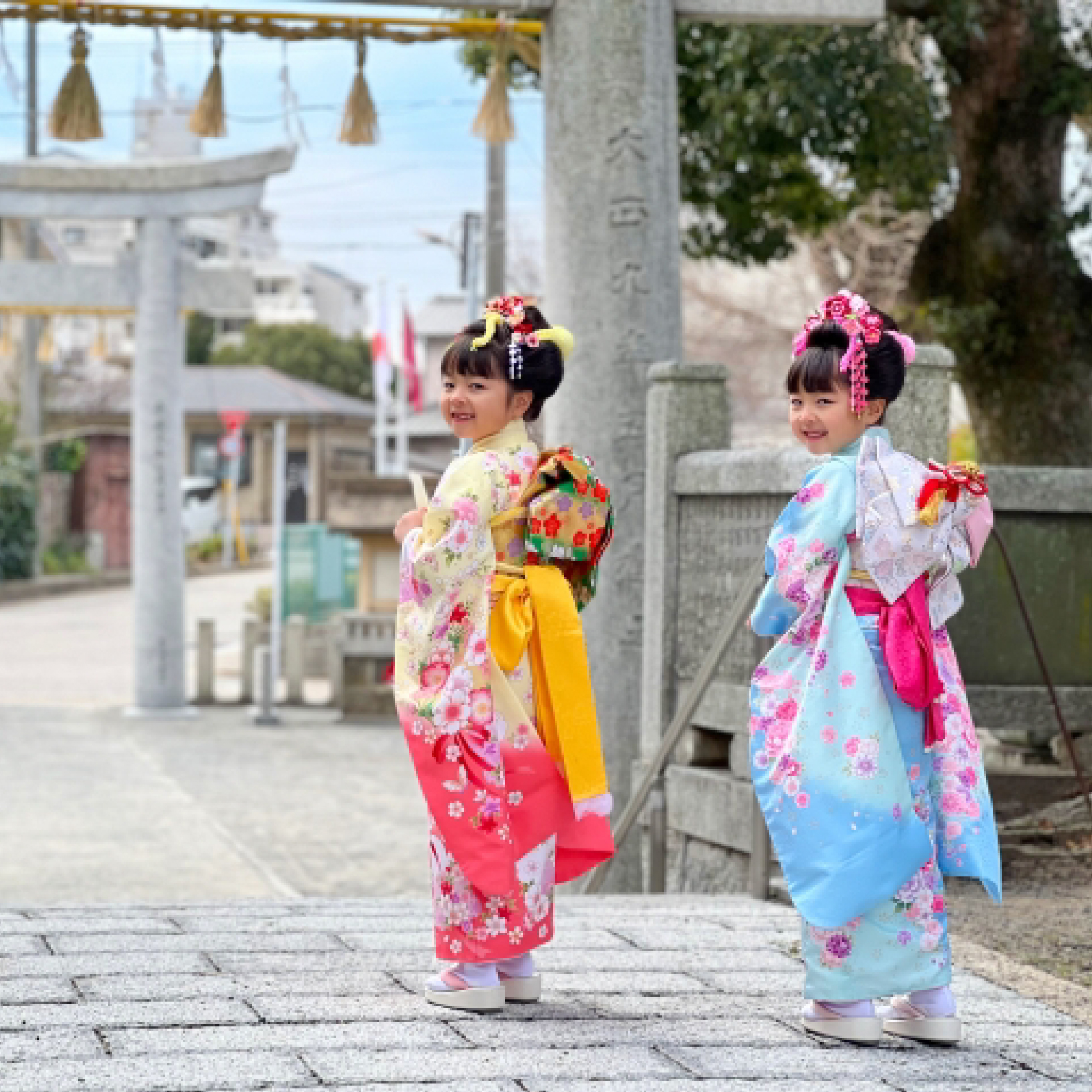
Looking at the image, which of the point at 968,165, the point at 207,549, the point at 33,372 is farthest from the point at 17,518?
the point at 968,165

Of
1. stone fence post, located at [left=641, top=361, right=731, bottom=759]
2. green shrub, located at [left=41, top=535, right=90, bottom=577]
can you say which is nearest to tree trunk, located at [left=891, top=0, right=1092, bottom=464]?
stone fence post, located at [left=641, top=361, right=731, bottom=759]

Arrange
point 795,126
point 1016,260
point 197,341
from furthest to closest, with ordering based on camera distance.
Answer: point 197,341 < point 1016,260 < point 795,126

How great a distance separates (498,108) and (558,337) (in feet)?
13.3

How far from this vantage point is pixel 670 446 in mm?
7008

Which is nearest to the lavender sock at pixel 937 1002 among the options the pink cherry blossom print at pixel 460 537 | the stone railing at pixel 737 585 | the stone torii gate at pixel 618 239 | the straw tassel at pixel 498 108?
the pink cherry blossom print at pixel 460 537

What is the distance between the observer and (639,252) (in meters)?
7.45

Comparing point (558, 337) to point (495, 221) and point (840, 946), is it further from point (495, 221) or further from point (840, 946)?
point (495, 221)

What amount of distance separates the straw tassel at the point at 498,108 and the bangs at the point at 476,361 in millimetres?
4003

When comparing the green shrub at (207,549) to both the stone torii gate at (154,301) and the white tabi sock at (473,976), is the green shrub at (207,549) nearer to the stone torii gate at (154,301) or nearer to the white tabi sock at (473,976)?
the stone torii gate at (154,301)

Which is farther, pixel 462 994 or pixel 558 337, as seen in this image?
pixel 558 337

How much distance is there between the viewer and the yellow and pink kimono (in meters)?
3.96

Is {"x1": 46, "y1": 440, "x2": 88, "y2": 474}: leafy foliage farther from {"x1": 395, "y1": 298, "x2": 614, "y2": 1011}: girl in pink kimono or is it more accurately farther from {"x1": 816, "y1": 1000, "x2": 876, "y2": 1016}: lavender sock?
{"x1": 816, "y1": 1000, "x2": 876, "y2": 1016}: lavender sock

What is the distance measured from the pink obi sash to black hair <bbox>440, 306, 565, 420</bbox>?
827mm

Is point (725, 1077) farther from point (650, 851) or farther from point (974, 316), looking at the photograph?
point (974, 316)
